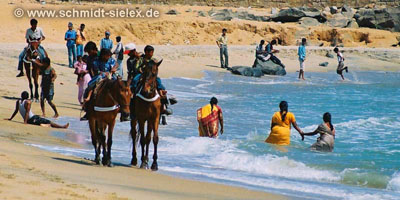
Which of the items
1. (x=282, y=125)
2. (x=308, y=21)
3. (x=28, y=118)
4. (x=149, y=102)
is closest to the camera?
(x=149, y=102)

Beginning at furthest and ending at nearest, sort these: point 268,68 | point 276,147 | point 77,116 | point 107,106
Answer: point 268,68 < point 77,116 < point 276,147 < point 107,106

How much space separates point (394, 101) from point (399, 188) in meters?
16.1

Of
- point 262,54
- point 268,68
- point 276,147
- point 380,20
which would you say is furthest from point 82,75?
point 380,20

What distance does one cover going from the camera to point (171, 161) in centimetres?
1189

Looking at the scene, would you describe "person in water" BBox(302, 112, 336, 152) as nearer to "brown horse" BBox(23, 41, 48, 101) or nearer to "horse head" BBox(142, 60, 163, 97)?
"horse head" BBox(142, 60, 163, 97)

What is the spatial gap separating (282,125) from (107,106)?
13.7ft

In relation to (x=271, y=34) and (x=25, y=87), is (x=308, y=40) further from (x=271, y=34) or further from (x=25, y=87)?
(x=25, y=87)

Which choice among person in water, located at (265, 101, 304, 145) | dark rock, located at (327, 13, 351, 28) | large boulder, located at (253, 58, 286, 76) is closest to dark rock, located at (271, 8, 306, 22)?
dark rock, located at (327, 13, 351, 28)

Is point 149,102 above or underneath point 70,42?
underneath

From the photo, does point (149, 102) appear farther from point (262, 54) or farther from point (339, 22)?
point (339, 22)

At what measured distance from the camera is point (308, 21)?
54062 millimetres

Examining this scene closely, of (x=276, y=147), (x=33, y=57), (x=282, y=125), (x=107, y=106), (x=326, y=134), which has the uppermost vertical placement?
(x=33, y=57)

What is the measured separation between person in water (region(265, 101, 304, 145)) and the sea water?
19 cm

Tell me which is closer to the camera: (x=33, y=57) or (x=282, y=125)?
(x=282, y=125)
